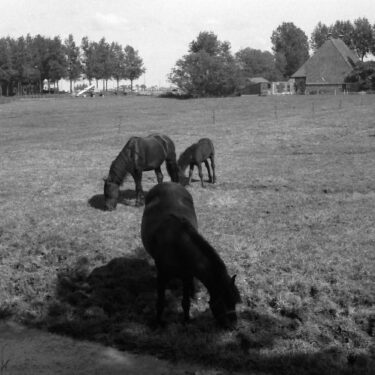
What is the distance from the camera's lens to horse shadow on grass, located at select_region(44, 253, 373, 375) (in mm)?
5844

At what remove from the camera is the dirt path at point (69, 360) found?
5.78 metres

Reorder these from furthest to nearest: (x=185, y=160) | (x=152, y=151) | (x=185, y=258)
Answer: (x=185, y=160), (x=152, y=151), (x=185, y=258)

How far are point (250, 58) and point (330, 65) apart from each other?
1573 inches

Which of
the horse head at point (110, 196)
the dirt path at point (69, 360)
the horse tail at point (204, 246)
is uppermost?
the horse tail at point (204, 246)

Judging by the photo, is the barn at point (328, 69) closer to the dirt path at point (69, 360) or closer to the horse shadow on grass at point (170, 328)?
the horse shadow on grass at point (170, 328)

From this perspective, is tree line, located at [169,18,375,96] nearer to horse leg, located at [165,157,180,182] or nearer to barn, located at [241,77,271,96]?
barn, located at [241,77,271,96]

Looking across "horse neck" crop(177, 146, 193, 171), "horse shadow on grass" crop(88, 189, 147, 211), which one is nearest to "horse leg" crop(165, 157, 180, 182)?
"horse shadow on grass" crop(88, 189, 147, 211)

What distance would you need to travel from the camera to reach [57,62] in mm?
96875

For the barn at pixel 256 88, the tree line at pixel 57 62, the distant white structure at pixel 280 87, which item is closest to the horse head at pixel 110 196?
the barn at pixel 256 88

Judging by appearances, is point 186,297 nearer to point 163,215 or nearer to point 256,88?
point 163,215

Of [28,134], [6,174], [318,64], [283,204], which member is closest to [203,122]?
[28,134]

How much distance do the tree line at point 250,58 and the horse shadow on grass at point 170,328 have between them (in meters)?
63.9

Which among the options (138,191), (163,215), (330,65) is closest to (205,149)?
(138,191)

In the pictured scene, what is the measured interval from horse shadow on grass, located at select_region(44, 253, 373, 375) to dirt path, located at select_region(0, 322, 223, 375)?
16 cm
